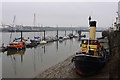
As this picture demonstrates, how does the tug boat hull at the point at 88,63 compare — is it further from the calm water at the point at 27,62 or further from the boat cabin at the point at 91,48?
the calm water at the point at 27,62

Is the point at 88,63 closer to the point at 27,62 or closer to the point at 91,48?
the point at 91,48

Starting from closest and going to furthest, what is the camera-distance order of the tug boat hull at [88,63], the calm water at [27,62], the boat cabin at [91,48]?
the tug boat hull at [88,63], the boat cabin at [91,48], the calm water at [27,62]

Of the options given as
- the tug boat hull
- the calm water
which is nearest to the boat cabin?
the tug boat hull

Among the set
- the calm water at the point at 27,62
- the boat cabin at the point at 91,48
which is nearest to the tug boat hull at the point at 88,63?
the boat cabin at the point at 91,48

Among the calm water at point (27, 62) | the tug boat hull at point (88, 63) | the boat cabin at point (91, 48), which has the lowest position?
the calm water at point (27, 62)

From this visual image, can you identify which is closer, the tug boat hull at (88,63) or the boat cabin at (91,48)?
the tug boat hull at (88,63)

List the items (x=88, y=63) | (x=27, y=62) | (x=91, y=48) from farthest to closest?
(x=27, y=62), (x=91, y=48), (x=88, y=63)

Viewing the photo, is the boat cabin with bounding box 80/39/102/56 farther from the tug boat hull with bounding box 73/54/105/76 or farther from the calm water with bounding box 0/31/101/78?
the calm water with bounding box 0/31/101/78

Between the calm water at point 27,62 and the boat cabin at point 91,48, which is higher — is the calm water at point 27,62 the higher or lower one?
the lower one

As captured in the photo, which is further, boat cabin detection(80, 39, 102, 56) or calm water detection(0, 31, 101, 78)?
calm water detection(0, 31, 101, 78)

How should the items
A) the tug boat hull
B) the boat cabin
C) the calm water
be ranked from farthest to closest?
the calm water → the boat cabin → the tug boat hull

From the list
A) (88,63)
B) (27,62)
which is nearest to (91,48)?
(88,63)

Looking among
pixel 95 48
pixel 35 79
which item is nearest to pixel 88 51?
pixel 95 48

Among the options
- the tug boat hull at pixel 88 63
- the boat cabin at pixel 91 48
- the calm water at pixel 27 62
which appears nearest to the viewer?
the tug boat hull at pixel 88 63
